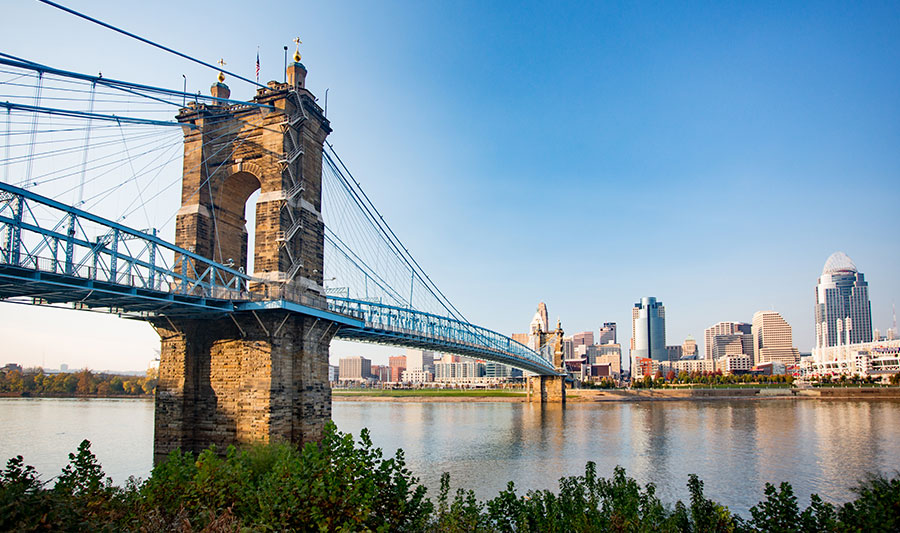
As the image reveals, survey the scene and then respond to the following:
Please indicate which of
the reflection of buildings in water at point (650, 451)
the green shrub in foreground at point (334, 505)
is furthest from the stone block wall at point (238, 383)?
the reflection of buildings in water at point (650, 451)

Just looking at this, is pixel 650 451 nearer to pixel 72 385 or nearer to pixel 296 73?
pixel 296 73

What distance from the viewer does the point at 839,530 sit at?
1026 cm

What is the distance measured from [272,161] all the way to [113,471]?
1669cm

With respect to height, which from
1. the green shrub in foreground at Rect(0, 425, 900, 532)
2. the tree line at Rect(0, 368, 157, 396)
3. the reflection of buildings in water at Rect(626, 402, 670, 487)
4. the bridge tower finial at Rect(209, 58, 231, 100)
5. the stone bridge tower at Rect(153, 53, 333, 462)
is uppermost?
the bridge tower finial at Rect(209, 58, 231, 100)

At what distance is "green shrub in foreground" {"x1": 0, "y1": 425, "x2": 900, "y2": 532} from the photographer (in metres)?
9.44

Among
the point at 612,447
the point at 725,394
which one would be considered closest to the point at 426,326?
the point at 612,447

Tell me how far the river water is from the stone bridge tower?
5.82 metres

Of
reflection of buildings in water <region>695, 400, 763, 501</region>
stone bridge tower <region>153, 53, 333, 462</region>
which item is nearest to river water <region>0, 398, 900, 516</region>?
reflection of buildings in water <region>695, 400, 763, 501</region>

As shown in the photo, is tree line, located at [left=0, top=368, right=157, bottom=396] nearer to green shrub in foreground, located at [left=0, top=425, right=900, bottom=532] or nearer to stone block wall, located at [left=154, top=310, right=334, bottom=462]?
stone block wall, located at [left=154, top=310, right=334, bottom=462]

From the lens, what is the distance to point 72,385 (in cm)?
10019

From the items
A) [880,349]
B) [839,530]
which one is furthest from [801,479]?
[880,349]

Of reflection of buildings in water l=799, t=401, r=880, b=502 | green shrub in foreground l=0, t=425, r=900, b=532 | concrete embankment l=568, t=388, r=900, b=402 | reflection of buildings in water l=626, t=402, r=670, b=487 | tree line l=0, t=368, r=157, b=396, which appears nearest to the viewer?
green shrub in foreground l=0, t=425, r=900, b=532

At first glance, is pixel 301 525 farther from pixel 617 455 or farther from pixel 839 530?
pixel 617 455

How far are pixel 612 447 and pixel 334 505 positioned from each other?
31.4 meters
